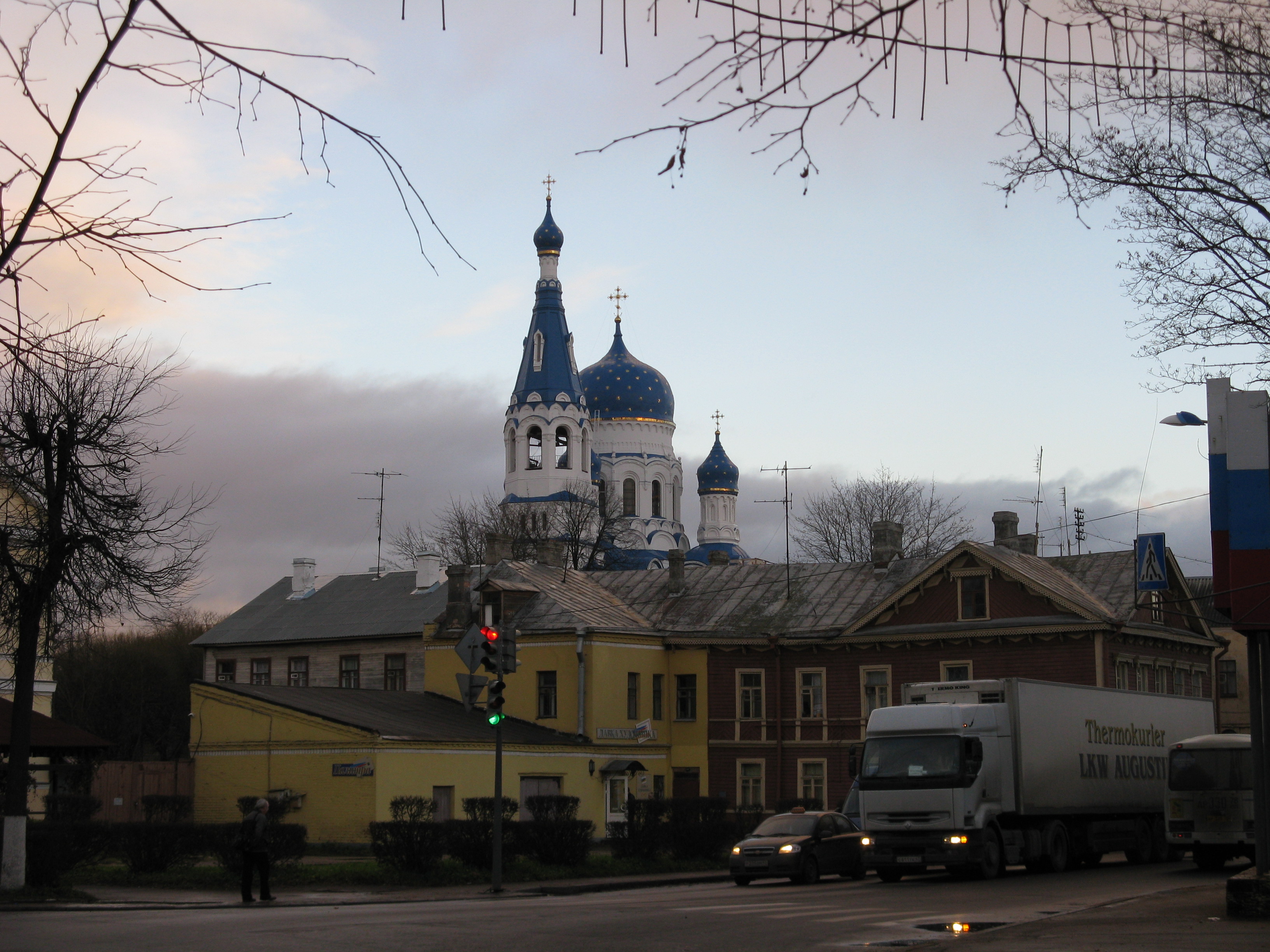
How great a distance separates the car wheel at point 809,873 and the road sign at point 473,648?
645 centimetres

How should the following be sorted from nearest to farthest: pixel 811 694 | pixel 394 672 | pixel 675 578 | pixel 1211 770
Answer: pixel 1211 770 < pixel 811 694 < pixel 675 578 < pixel 394 672

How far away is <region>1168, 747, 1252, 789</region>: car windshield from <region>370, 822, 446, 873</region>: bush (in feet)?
42.1

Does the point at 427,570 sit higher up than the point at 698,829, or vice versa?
the point at 427,570

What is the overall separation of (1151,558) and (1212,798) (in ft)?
44.3

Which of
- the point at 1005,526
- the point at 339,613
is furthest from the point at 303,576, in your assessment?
the point at 1005,526

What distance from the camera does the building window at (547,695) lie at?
4294 centimetres

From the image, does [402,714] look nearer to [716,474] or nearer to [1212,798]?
[1212,798]

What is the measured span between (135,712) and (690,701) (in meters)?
39.3

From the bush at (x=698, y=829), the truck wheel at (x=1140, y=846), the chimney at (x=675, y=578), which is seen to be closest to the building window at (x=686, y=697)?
the chimney at (x=675, y=578)

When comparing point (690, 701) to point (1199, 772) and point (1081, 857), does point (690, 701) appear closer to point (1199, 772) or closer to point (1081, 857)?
point (1081, 857)

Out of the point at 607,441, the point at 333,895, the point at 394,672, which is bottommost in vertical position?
the point at 333,895

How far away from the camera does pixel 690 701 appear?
44.8 m

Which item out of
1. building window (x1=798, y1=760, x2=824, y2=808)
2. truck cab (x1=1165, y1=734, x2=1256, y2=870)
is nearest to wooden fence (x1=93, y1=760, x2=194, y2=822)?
building window (x1=798, y1=760, x2=824, y2=808)

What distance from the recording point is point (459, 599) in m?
46.0
